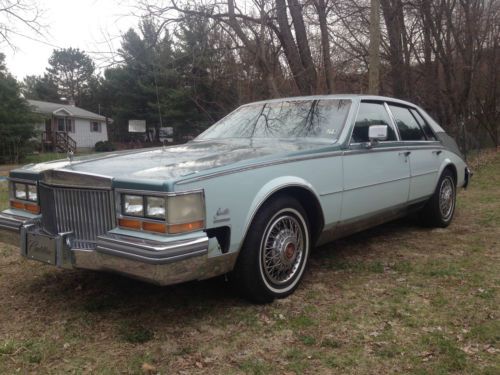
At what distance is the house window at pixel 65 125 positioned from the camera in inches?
1420

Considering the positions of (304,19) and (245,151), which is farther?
(304,19)

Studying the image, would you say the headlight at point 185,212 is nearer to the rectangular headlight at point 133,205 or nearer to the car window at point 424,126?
the rectangular headlight at point 133,205

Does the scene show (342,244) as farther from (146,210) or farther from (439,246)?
(146,210)

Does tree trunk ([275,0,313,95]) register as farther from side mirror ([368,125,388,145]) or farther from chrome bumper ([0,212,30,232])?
chrome bumper ([0,212,30,232])

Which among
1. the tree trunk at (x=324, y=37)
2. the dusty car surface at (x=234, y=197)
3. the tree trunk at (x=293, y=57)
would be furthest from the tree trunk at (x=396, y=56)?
the dusty car surface at (x=234, y=197)

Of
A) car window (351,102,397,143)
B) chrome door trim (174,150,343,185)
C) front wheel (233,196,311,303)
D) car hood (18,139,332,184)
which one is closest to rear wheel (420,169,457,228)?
car window (351,102,397,143)

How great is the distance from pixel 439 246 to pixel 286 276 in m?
2.29

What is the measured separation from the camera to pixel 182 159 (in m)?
3.42

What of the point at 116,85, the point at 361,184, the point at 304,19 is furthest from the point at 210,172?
the point at 116,85

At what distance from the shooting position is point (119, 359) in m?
2.66

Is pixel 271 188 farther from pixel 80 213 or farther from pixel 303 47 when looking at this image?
pixel 303 47

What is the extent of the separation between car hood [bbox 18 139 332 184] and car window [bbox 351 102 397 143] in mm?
491

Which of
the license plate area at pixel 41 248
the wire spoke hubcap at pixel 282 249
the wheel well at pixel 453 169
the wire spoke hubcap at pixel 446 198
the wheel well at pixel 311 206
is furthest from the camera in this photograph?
the wheel well at pixel 453 169

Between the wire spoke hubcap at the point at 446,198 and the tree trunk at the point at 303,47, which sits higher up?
the tree trunk at the point at 303,47
